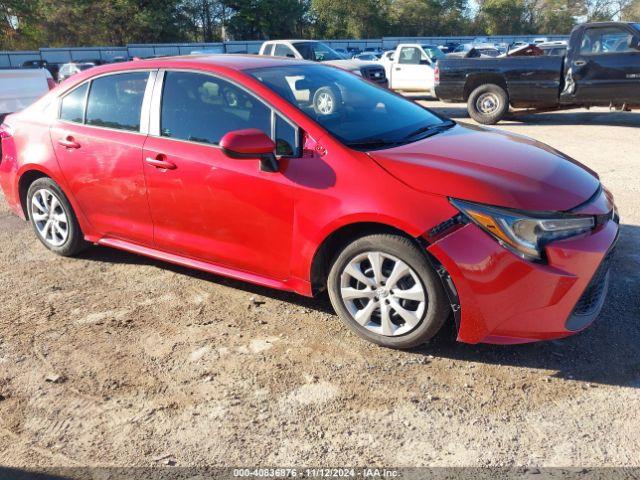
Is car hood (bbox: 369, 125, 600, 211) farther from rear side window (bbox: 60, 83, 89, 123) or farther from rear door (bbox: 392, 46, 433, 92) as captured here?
rear door (bbox: 392, 46, 433, 92)

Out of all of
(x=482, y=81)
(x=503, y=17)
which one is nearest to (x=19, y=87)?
(x=482, y=81)

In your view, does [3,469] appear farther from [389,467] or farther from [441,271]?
[441,271]

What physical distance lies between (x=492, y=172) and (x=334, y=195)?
2.93ft

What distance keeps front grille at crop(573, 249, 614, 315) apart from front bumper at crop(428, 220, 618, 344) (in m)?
0.05

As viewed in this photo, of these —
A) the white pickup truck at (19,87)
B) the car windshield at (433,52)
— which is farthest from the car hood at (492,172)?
the car windshield at (433,52)

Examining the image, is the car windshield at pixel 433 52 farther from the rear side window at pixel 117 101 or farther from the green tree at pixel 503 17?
the green tree at pixel 503 17

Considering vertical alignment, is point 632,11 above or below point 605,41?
below

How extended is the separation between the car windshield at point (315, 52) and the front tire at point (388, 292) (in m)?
12.7

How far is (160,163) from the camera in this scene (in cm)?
390

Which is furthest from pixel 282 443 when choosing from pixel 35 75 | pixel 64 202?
pixel 35 75

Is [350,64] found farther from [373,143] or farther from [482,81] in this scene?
[373,143]

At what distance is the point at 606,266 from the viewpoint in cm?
325

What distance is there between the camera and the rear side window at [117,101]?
4180 mm

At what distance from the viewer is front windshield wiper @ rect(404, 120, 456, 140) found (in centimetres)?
383
